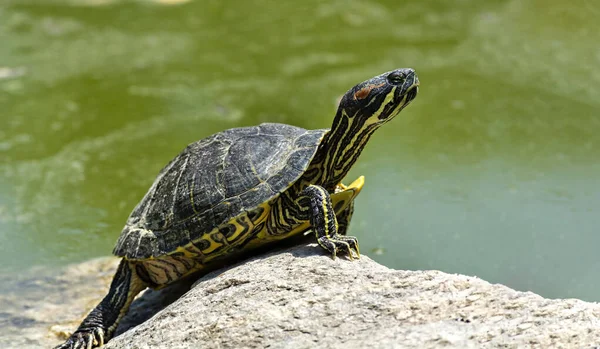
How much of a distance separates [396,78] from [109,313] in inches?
103

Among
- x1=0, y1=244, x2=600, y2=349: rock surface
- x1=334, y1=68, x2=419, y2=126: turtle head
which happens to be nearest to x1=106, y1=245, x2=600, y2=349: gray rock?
x1=0, y1=244, x2=600, y2=349: rock surface

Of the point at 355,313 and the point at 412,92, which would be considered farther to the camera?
the point at 412,92

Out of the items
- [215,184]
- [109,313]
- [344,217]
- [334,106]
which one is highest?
[334,106]

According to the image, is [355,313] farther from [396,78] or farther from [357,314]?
[396,78]

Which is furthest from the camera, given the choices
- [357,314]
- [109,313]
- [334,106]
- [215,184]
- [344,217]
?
[334,106]

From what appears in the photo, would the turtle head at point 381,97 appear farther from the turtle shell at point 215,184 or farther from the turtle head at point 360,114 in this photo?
the turtle shell at point 215,184

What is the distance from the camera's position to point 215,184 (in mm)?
4352

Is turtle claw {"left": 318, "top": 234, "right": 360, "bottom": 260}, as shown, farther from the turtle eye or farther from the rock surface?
the turtle eye

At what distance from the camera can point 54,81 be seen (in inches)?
384

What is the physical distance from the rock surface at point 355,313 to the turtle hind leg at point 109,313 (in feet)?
2.05

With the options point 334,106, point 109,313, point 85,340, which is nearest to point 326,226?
point 109,313

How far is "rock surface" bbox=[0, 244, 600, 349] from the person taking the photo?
2.95 m

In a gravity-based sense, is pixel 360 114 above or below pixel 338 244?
above

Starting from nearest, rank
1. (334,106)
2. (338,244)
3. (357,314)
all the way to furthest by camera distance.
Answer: (357,314)
(338,244)
(334,106)
